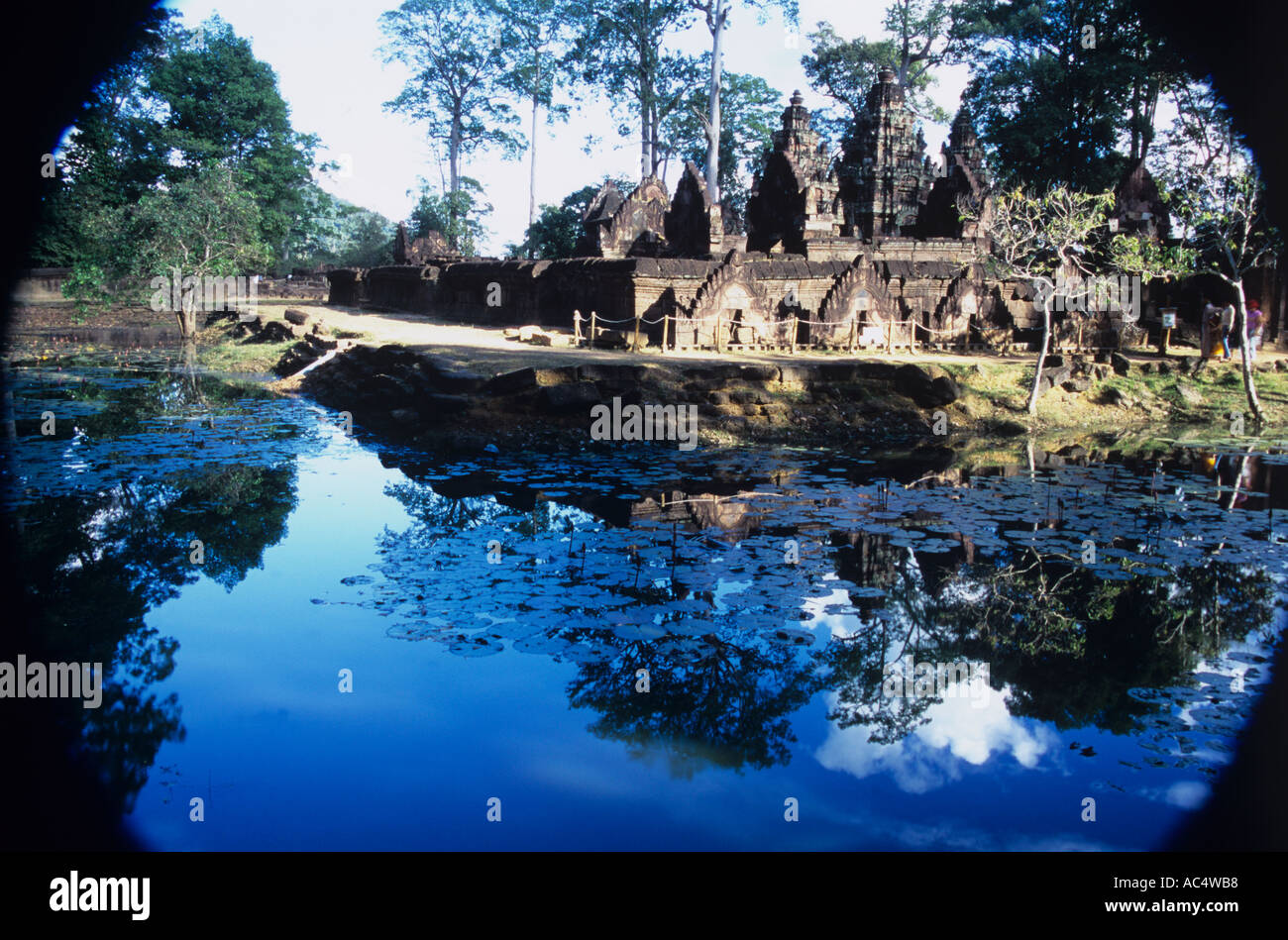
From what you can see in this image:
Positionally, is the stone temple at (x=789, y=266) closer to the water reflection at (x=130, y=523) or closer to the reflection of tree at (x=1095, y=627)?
the water reflection at (x=130, y=523)

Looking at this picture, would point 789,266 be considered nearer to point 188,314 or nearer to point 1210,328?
point 1210,328

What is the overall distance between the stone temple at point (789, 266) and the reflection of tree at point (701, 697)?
11383 millimetres

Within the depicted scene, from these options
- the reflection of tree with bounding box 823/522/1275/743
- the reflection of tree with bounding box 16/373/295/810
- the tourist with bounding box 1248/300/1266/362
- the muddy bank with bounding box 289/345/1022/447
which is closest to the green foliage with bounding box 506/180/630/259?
the muddy bank with bounding box 289/345/1022/447

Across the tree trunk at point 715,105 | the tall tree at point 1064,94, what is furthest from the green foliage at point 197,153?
the tall tree at point 1064,94

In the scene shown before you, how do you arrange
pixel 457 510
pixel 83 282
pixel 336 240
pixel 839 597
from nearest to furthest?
pixel 839 597 < pixel 457 510 < pixel 83 282 < pixel 336 240

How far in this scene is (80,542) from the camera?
7.68 meters

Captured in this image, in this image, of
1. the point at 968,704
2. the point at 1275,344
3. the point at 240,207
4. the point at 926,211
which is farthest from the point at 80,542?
the point at 926,211

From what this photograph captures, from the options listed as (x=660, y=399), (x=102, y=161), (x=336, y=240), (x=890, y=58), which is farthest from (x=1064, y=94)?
(x=336, y=240)

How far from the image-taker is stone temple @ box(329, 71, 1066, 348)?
56.6 ft

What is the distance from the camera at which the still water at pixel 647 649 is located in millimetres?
4102

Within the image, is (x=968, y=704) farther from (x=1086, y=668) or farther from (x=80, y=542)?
(x=80, y=542)

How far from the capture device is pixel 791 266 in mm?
18031

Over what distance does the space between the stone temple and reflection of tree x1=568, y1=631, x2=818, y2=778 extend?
37.3 feet

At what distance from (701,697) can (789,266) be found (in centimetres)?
1408
